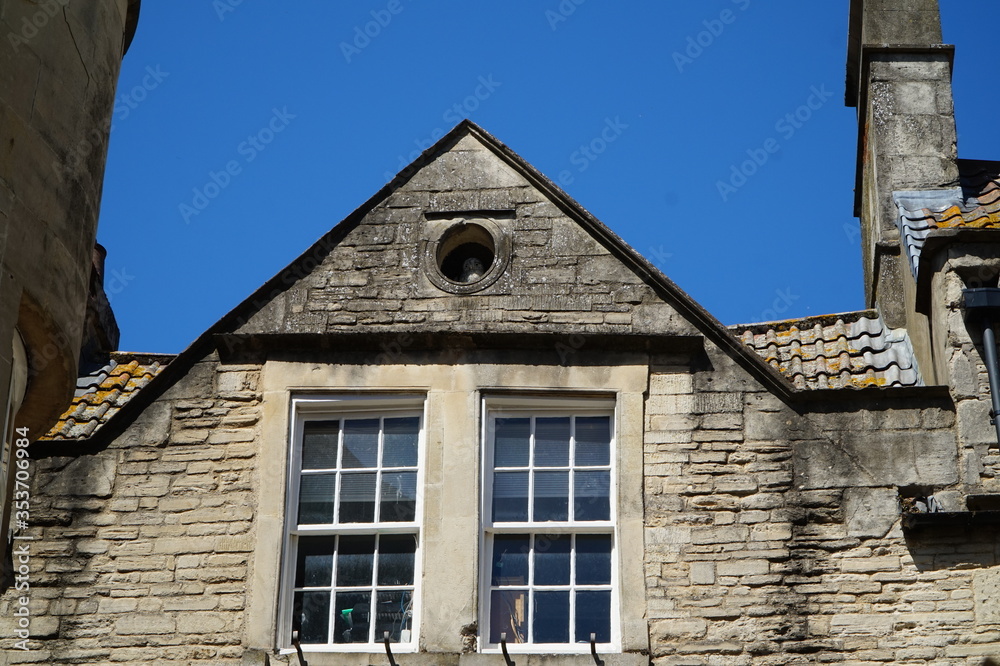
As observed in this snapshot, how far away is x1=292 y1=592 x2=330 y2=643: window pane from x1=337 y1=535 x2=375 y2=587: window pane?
0.52ft

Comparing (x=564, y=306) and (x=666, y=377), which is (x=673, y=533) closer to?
(x=666, y=377)

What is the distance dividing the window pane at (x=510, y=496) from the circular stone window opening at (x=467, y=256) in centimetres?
138

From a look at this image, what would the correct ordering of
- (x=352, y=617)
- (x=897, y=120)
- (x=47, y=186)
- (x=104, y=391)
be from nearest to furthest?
1. (x=47, y=186)
2. (x=352, y=617)
3. (x=104, y=391)
4. (x=897, y=120)

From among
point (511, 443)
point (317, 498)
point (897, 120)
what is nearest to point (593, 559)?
point (511, 443)

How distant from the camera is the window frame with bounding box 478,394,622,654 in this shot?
28.2ft

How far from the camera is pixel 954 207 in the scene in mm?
10195

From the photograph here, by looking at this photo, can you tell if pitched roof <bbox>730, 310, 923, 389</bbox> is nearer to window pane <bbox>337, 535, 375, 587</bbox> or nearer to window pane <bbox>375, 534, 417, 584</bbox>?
window pane <bbox>375, 534, 417, 584</bbox>

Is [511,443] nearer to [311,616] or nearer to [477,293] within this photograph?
[477,293]

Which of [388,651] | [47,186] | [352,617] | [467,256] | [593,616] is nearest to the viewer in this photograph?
[47,186]

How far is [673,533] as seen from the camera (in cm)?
878

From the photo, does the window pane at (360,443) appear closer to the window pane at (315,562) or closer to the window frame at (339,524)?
the window frame at (339,524)

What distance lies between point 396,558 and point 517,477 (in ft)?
3.06

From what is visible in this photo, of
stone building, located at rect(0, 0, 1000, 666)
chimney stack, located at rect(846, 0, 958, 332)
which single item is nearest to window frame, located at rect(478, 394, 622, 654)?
stone building, located at rect(0, 0, 1000, 666)

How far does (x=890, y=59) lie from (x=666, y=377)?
3.95 m
